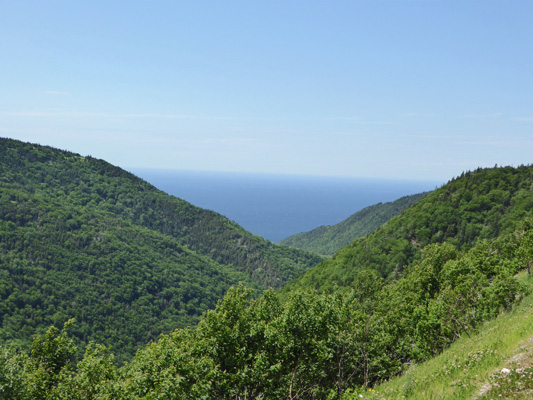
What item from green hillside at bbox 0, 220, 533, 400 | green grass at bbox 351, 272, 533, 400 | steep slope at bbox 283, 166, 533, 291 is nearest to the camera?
green grass at bbox 351, 272, 533, 400

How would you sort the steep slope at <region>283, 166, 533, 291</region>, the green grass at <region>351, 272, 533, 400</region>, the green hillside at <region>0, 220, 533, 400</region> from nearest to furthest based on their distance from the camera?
the green grass at <region>351, 272, 533, 400</region> < the green hillside at <region>0, 220, 533, 400</region> < the steep slope at <region>283, 166, 533, 291</region>

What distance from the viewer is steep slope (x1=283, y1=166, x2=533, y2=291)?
112 m

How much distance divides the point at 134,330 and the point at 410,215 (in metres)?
152

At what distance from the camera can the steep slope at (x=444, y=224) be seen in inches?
4414

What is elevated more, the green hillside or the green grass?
the green grass

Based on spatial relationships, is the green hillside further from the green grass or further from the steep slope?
the steep slope

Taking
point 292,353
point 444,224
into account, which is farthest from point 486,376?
point 444,224

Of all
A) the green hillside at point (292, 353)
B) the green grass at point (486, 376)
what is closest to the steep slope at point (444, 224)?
the green hillside at point (292, 353)

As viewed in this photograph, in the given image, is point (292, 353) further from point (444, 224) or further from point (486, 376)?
point (444, 224)

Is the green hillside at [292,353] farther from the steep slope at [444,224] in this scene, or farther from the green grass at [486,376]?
the steep slope at [444,224]

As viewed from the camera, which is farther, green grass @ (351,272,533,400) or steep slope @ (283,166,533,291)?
steep slope @ (283,166,533,291)

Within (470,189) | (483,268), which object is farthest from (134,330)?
(483,268)

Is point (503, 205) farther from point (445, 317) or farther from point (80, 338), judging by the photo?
point (80, 338)

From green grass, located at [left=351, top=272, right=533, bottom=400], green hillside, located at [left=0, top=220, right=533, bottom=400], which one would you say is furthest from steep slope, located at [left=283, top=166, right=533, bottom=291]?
green grass, located at [left=351, top=272, right=533, bottom=400]
